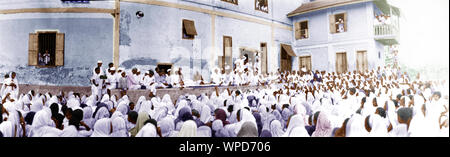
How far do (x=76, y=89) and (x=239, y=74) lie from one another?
4.98 metres

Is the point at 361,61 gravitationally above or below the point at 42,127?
above

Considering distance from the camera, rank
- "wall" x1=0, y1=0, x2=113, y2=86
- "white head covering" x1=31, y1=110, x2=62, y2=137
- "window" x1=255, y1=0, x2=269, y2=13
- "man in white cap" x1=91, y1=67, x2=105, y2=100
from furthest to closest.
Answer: "window" x1=255, y1=0, x2=269, y2=13
"wall" x1=0, y1=0, x2=113, y2=86
"man in white cap" x1=91, y1=67, x2=105, y2=100
"white head covering" x1=31, y1=110, x2=62, y2=137

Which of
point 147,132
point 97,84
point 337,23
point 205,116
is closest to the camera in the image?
point 147,132

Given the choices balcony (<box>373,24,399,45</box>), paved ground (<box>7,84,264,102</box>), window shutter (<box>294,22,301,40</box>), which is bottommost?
paved ground (<box>7,84,264,102</box>)

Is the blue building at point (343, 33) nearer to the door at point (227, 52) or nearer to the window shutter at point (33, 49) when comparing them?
the door at point (227, 52)

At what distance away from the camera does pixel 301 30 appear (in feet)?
43.8

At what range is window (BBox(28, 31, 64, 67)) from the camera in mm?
7277

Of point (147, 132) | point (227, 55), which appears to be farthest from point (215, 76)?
point (147, 132)

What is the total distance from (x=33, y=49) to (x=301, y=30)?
1090 centimetres

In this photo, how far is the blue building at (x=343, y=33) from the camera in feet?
38.5

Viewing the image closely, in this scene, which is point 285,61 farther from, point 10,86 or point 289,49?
point 10,86

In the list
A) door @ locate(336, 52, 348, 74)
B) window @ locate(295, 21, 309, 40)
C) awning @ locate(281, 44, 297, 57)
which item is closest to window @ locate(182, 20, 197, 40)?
awning @ locate(281, 44, 297, 57)

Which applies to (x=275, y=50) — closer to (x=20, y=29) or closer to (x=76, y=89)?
(x=76, y=89)

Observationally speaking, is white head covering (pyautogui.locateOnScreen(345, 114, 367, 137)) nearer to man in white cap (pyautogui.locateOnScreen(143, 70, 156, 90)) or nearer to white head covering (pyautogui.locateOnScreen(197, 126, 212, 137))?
white head covering (pyautogui.locateOnScreen(197, 126, 212, 137))
